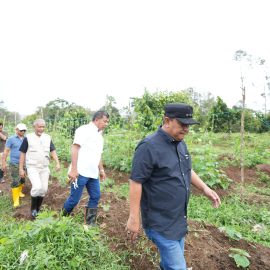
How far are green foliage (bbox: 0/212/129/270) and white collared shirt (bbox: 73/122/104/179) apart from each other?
1064 millimetres

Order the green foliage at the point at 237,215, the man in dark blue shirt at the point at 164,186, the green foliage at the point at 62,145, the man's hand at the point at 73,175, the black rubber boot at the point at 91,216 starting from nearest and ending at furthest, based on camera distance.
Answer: the man in dark blue shirt at the point at 164,186 < the man's hand at the point at 73,175 < the black rubber boot at the point at 91,216 < the green foliage at the point at 237,215 < the green foliage at the point at 62,145

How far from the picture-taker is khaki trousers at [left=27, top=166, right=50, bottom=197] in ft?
18.1

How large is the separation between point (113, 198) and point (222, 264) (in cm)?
260

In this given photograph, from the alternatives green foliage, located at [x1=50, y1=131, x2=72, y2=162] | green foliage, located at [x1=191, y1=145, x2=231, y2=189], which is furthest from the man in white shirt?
green foliage, located at [x1=50, y1=131, x2=72, y2=162]

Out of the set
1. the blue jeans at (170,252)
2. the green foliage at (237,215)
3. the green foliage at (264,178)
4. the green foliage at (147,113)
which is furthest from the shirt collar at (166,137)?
the green foliage at (264,178)

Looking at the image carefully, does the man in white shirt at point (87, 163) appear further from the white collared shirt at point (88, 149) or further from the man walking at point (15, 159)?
the man walking at point (15, 159)

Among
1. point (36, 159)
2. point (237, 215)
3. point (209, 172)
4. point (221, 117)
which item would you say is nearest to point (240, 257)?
point (237, 215)

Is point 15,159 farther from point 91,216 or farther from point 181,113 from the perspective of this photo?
point 181,113

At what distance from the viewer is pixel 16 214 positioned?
5953mm

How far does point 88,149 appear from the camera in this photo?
479 centimetres

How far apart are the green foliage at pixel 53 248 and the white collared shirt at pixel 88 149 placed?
3.49 ft

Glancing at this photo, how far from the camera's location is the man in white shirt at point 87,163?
4684 mm

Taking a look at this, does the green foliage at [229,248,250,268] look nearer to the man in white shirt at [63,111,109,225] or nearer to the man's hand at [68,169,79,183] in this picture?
the man in white shirt at [63,111,109,225]

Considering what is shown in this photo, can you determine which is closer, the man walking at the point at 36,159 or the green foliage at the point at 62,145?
the man walking at the point at 36,159
